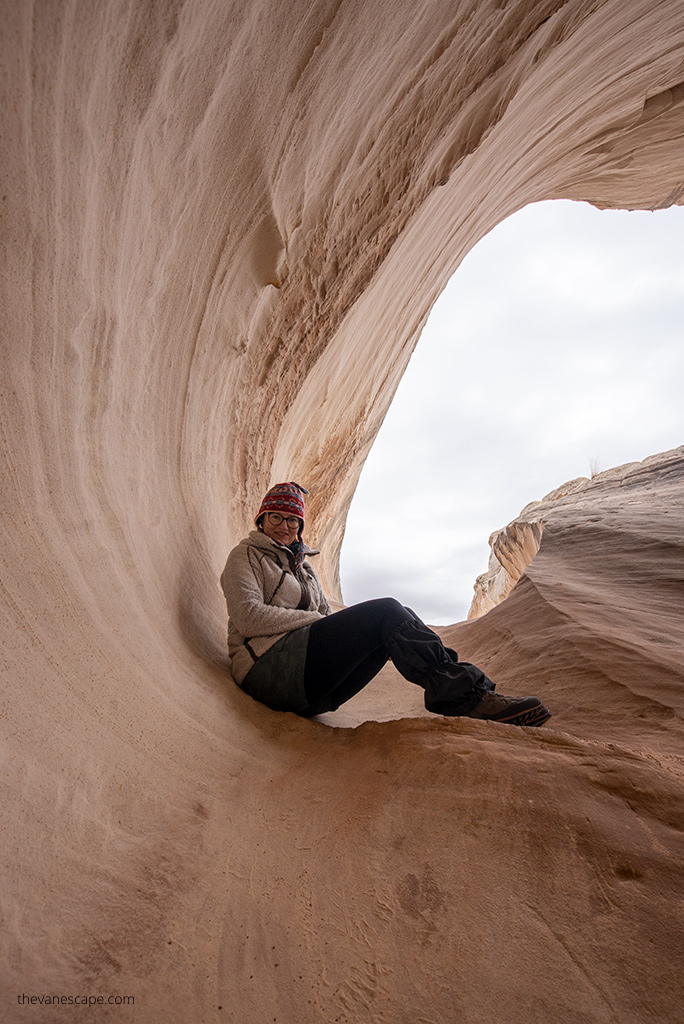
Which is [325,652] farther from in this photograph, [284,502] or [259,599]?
[284,502]

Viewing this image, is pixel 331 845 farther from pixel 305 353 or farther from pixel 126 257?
pixel 305 353

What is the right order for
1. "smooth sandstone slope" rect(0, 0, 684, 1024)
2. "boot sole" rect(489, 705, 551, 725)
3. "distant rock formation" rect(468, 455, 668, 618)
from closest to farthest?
"smooth sandstone slope" rect(0, 0, 684, 1024) → "boot sole" rect(489, 705, 551, 725) → "distant rock formation" rect(468, 455, 668, 618)

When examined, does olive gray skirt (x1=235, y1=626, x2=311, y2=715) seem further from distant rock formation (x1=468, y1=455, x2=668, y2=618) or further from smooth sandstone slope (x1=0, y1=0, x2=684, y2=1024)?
distant rock formation (x1=468, y1=455, x2=668, y2=618)

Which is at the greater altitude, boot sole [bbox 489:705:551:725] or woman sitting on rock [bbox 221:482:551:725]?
woman sitting on rock [bbox 221:482:551:725]

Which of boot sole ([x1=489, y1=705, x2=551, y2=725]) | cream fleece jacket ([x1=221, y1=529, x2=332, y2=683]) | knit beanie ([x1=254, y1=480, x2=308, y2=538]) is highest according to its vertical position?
knit beanie ([x1=254, y1=480, x2=308, y2=538])

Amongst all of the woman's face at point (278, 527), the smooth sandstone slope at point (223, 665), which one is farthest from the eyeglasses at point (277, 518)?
the smooth sandstone slope at point (223, 665)

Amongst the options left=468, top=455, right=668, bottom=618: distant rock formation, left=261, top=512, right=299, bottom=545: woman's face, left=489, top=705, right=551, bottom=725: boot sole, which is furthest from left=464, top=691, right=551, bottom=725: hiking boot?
left=468, top=455, right=668, bottom=618: distant rock formation

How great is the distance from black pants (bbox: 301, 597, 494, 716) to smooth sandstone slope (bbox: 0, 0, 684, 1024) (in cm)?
13

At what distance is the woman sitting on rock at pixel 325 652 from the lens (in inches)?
66.8

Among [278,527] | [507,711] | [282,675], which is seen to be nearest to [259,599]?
[282,675]

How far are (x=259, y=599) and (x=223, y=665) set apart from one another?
341mm

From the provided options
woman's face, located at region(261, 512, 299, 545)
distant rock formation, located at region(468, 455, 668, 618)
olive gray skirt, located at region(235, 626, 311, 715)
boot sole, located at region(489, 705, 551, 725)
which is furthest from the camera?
distant rock formation, located at region(468, 455, 668, 618)

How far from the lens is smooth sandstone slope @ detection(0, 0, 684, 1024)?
0.85m

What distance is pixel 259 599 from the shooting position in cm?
205
